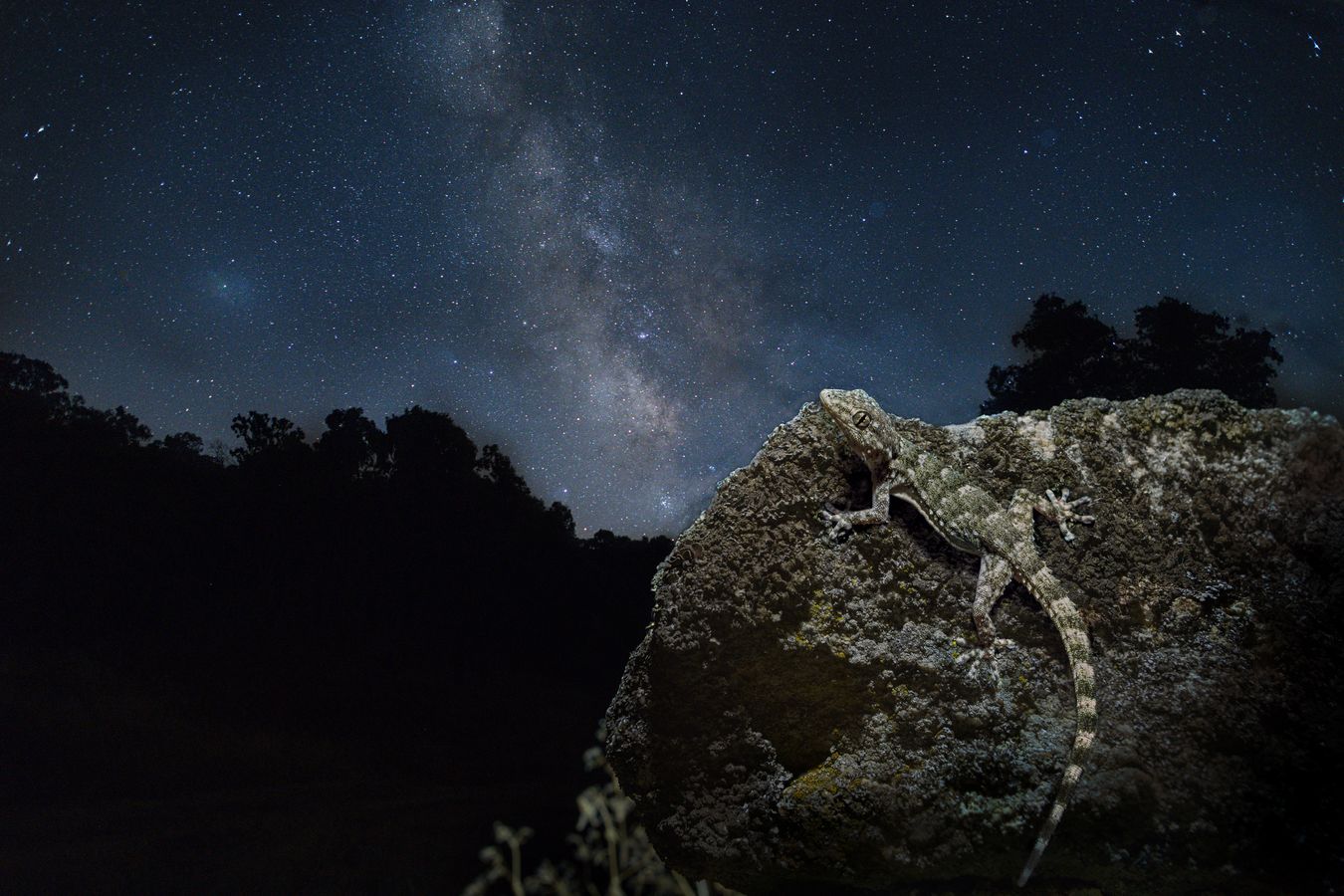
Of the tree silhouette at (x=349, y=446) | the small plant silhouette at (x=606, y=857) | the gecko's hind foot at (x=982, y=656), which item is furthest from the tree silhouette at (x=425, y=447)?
the gecko's hind foot at (x=982, y=656)

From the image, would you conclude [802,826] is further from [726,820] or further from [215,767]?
[215,767]

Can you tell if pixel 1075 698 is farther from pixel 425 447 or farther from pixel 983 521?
pixel 425 447

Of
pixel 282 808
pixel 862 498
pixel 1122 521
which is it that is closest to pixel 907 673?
pixel 862 498

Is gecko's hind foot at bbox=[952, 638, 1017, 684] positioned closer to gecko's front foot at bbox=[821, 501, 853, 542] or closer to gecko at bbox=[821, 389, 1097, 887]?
gecko at bbox=[821, 389, 1097, 887]

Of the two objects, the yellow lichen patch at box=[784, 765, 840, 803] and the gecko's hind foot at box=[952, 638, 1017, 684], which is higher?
the gecko's hind foot at box=[952, 638, 1017, 684]

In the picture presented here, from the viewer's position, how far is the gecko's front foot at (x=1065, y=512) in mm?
3273

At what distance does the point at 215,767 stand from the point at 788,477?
15.8m

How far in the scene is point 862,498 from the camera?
11.7 ft

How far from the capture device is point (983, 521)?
325 cm

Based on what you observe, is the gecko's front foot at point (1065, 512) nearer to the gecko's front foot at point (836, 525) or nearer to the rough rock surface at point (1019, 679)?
the rough rock surface at point (1019, 679)

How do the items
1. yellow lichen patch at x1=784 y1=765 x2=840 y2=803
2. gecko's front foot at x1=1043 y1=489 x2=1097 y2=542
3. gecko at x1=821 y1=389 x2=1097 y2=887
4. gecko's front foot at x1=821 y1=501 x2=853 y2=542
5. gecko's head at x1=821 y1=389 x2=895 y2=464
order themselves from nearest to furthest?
gecko at x1=821 y1=389 x2=1097 y2=887, yellow lichen patch at x1=784 y1=765 x2=840 y2=803, gecko's front foot at x1=1043 y1=489 x2=1097 y2=542, gecko's front foot at x1=821 y1=501 x2=853 y2=542, gecko's head at x1=821 y1=389 x2=895 y2=464

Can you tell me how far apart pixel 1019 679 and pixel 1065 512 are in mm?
840

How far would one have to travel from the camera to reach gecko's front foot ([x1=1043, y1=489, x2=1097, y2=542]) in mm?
3273

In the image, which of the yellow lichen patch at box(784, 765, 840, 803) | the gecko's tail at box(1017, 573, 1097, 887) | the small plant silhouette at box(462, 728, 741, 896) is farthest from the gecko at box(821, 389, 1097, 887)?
the small plant silhouette at box(462, 728, 741, 896)
